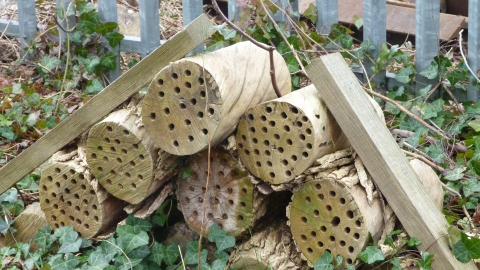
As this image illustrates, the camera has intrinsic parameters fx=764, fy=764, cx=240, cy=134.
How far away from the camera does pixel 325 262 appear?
287 centimetres

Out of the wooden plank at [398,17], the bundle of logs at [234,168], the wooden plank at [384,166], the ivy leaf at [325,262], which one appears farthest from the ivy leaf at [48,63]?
the ivy leaf at [325,262]

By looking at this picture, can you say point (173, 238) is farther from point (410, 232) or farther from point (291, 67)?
point (291, 67)

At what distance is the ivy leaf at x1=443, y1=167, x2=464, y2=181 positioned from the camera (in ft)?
11.8

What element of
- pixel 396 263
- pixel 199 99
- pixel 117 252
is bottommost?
pixel 117 252

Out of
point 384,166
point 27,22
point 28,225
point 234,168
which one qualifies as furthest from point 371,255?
point 27,22

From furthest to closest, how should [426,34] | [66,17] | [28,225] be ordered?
[66,17] < [426,34] < [28,225]

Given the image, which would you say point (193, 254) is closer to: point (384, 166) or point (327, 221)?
point (327, 221)

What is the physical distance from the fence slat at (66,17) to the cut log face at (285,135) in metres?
2.43

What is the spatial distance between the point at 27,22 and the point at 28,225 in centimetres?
213

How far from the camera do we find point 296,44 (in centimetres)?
452

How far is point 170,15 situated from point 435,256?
3.99m

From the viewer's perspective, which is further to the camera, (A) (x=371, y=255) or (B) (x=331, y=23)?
(B) (x=331, y=23)

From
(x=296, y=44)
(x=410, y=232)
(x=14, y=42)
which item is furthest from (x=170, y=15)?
(x=410, y=232)

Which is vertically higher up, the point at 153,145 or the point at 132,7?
the point at 153,145
